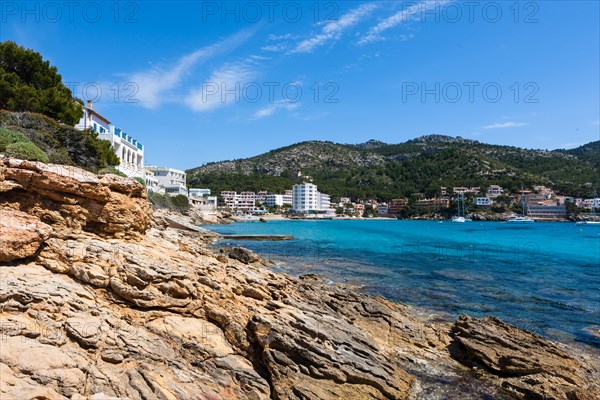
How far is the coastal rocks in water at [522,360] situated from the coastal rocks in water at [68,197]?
37.9 feet

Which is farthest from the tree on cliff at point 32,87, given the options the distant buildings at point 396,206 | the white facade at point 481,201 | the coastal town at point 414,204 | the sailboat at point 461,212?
the white facade at point 481,201

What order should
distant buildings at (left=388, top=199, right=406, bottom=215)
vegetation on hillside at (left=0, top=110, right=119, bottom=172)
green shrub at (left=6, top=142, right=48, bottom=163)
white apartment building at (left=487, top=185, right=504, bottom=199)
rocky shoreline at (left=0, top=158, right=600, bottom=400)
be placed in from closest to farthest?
1. rocky shoreline at (left=0, top=158, right=600, bottom=400)
2. green shrub at (left=6, top=142, right=48, bottom=163)
3. vegetation on hillside at (left=0, top=110, right=119, bottom=172)
4. white apartment building at (left=487, top=185, right=504, bottom=199)
5. distant buildings at (left=388, top=199, right=406, bottom=215)

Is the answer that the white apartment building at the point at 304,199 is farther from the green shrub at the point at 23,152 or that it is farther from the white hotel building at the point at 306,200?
the green shrub at the point at 23,152

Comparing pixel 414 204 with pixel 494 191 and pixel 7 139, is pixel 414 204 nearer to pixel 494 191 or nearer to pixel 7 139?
pixel 494 191

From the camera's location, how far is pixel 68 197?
408 inches

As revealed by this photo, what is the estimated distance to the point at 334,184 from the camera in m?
193

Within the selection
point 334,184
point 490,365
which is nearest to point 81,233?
point 490,365

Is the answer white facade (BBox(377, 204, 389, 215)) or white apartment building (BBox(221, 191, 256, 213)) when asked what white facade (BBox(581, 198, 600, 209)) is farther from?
white apartment building (BBox(221, 191, 256, 213))

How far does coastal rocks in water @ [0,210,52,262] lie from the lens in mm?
7812

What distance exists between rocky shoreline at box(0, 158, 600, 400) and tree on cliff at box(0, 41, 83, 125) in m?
24.1

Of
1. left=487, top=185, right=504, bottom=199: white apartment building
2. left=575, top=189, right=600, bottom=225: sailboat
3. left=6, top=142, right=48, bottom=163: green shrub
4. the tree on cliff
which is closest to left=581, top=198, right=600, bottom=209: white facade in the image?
left=575, top=189, right=600, bottom=225: sailboat

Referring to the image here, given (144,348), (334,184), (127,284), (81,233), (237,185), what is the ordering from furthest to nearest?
(334,184), (237,185), (81,233), (127,284), (144,348)

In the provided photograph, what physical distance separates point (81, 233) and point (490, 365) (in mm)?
12510

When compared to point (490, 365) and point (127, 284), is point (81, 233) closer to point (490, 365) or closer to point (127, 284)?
point (127, 284)
